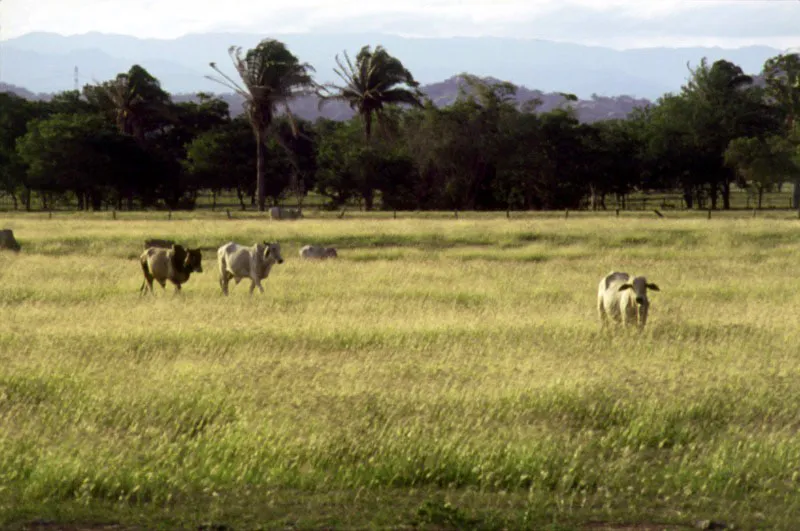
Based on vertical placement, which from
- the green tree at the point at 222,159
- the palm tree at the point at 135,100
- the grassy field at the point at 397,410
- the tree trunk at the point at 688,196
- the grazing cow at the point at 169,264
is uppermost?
the palm tree at the point at 135,100

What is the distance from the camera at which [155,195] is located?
84188 millimetres

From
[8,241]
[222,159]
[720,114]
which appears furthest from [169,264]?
[720,114]

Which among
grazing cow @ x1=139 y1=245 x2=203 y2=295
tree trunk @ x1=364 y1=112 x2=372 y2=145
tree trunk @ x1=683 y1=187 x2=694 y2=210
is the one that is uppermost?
tree trunk @ x1=364 y1=112 x2=372 y2=145

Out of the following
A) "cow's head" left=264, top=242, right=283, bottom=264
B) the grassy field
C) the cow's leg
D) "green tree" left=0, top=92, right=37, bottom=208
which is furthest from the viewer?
"green tree" left=0, top=92, right=37, bottom=208

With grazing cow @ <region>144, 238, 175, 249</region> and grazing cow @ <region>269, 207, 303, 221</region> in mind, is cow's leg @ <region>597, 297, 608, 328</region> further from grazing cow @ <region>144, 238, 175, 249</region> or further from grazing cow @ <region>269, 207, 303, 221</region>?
grazing cow @ <region>269, 207, 303, 221</region>

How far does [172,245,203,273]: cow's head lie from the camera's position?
23797 millimetres

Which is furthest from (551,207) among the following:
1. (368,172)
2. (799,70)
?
(799,70)

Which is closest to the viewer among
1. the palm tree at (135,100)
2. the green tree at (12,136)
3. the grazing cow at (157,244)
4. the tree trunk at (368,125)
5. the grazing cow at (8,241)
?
the grazing cow at (157,244)

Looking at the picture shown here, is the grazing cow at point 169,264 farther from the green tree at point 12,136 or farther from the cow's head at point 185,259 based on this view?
the green tree at point 12,136

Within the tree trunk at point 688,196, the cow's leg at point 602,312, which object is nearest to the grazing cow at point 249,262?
the cow's leg at point 602,312

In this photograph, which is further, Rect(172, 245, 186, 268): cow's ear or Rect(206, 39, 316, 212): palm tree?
Rect(206, 39, 316, 212): palm tree

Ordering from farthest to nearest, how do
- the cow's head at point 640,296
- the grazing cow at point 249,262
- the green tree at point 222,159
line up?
the green tree at point 222,159 → the grazing cow at point 249,262 → the cow's head at point 640,296

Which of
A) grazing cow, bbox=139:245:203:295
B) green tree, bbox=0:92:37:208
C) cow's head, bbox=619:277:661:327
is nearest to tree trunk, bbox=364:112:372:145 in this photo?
green tree, bbox=0:92:37:208

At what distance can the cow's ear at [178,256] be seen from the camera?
78.0ft
